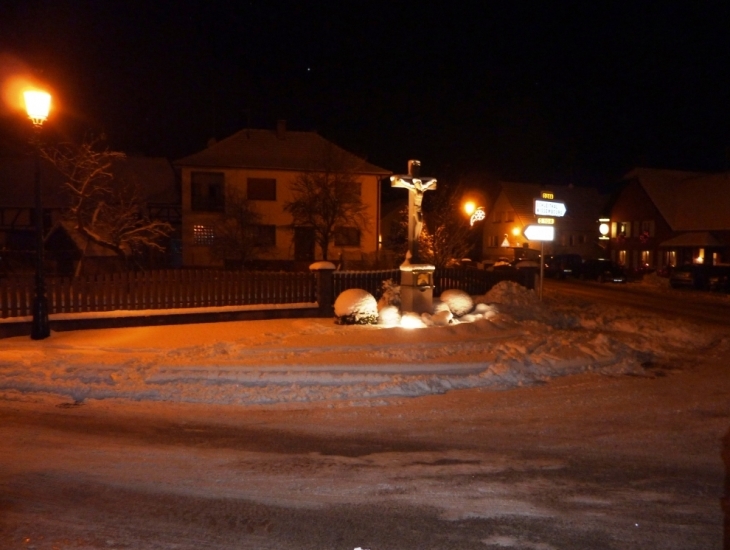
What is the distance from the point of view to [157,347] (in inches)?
495

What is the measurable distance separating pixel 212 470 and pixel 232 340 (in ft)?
21.0

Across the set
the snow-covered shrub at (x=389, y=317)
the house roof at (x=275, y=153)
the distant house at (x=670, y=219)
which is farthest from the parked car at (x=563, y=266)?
the snow-covered shrub at (x=389, y=317)

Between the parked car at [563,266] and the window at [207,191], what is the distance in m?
21.0

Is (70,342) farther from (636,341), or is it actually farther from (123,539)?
(636,341)

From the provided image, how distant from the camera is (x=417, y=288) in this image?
1567 centimetres

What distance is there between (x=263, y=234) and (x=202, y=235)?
352cm

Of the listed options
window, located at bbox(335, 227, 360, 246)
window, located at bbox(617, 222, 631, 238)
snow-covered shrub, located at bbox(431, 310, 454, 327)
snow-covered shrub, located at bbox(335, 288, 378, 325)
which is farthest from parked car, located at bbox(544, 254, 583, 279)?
snow-covered shrub, located at bbox(335, 288, 378, 325)

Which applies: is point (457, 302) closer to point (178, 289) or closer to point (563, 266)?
point (178, 289)

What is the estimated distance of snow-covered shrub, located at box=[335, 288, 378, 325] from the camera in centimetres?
1488

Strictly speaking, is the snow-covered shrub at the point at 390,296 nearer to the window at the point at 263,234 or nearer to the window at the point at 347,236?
the window at the point at 263,234

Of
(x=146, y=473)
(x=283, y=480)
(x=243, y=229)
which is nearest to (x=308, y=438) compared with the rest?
(x=283, y=480)

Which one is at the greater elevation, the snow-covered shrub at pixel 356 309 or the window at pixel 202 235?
the window at pixel 202 235

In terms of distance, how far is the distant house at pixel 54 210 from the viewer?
28.7 metres

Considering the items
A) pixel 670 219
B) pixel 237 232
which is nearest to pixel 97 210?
pixel 237 232
